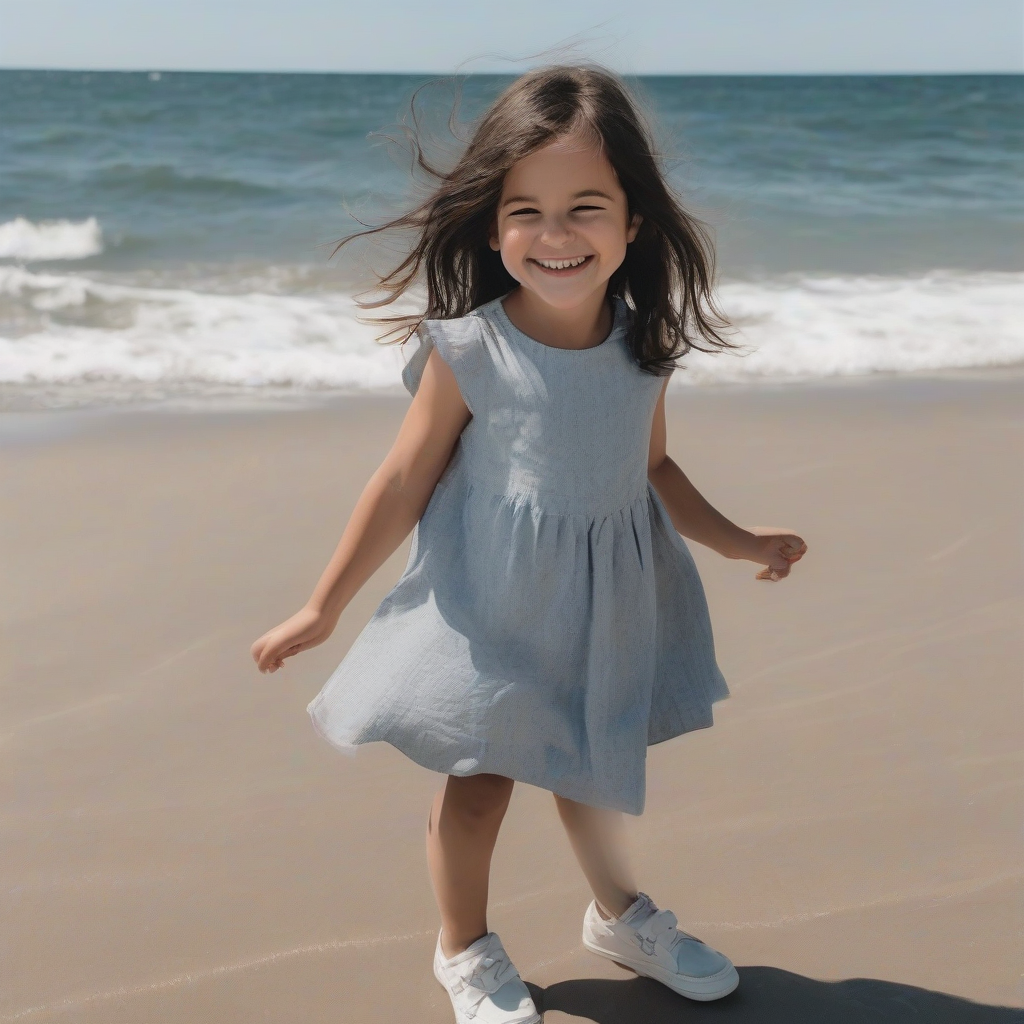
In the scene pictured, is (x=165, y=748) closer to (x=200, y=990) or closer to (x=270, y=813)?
(x=270, y=813)

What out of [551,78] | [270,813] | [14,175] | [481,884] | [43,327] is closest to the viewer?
[551,78]

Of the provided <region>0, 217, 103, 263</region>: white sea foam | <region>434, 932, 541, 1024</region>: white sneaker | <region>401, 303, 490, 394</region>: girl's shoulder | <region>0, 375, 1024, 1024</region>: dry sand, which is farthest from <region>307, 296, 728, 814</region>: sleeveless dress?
<region>0, 217, 103, 263</region>: white sea foam

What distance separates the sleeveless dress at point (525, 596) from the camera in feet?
5.39

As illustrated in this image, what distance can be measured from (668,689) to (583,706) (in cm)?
19

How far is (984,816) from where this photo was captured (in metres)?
2.25

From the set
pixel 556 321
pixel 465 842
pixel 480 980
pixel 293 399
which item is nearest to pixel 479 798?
pixel 465 842

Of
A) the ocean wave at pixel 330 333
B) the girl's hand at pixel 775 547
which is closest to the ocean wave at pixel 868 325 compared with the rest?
the ocean wave at pixel 330 333

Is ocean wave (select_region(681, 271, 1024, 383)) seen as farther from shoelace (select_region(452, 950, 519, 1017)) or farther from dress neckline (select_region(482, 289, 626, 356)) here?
shoelace (select_region(452, 950, 519, 1017))

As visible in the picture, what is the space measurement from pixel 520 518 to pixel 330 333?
409 centimetres

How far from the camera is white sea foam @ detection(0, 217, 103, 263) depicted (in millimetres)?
7621

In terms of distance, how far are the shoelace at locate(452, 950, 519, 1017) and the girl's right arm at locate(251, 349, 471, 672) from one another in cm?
54

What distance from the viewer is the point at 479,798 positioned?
5.58 feet

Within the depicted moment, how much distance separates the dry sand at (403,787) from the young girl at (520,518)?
12.7 inches

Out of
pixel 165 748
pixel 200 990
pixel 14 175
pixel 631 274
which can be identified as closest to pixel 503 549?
pixel 631 274
